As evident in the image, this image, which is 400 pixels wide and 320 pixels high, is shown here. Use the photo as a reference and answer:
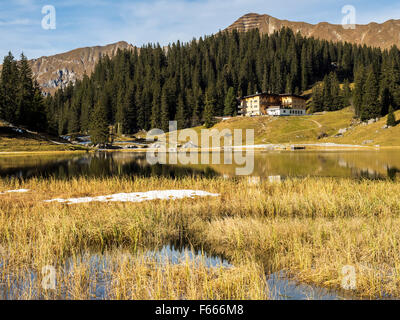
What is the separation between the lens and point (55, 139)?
86.7 meters

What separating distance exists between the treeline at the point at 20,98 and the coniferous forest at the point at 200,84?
0.24 m

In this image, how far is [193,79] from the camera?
15325 cm

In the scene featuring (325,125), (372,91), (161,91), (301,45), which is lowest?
(325,125)

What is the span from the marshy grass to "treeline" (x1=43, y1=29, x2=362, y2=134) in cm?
8985

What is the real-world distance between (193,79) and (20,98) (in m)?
86.2

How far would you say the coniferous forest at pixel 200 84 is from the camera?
9325cm

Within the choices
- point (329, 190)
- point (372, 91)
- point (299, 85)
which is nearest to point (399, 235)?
point (329, 190)

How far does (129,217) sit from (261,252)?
529cm

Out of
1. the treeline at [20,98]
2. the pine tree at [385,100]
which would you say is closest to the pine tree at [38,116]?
the treeline at [20,98]

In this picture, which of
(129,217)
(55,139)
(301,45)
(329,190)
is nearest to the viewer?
(129,217)

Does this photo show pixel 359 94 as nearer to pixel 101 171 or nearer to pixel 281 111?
pixel 281 111

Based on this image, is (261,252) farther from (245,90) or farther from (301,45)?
(301,45)

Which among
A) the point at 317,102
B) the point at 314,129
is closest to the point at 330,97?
the point at 317,102

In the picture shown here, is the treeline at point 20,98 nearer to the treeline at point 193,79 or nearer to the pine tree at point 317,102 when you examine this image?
the treeline at point 193,79
